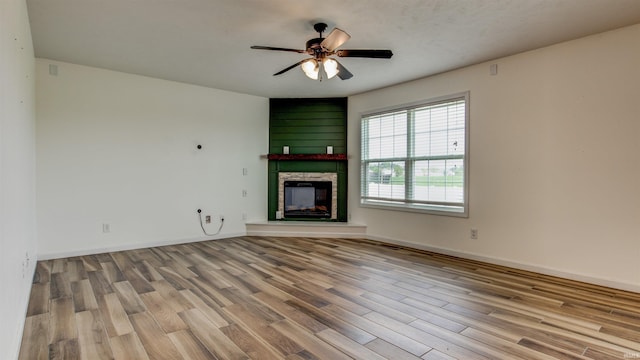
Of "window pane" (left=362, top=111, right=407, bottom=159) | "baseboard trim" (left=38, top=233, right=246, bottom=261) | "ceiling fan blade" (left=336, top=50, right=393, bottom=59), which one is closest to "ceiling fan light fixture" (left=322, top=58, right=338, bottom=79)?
"ceiling fan blade" (left=336, top=50, right=393, bottom=59)

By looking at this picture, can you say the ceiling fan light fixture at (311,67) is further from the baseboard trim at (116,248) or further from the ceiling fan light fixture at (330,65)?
the baseboard trim at (116,248)

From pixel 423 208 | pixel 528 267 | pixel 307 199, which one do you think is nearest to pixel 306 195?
pixel 307 199

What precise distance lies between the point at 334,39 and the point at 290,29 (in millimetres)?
641

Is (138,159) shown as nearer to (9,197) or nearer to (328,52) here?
(9,197)

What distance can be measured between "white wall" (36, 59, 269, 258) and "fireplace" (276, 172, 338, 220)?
374mm

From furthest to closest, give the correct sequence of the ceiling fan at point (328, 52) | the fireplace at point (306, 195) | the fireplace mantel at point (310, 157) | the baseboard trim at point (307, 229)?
the fireplace at point (306, 195) → the fireplace mantel at point (310, 157) → the baseboard trim at point (307, 229) → the ceiling fan at point (328, 52)

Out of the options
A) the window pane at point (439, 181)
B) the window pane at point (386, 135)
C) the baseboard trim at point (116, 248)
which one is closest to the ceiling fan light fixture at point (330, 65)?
the window pane at point (386, 135)

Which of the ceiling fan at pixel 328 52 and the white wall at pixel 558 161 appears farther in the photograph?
the white wall at pixel 558 161

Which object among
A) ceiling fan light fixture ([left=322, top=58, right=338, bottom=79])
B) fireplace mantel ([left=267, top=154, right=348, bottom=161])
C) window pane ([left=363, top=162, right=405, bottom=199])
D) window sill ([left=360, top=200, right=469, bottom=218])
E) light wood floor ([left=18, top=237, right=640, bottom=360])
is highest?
ceiling fan light fixture ([left=322, top=58, right=338, bottom=79])

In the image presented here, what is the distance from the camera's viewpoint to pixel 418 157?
493cm

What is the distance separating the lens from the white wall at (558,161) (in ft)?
10.6

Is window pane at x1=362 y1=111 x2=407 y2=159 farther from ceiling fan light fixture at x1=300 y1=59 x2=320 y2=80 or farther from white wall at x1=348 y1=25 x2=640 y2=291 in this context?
ceiling fan light fixture at x1=300 y1=59 x2=320 y2=80

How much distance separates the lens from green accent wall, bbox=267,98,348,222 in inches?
237

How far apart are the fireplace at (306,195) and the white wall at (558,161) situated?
6.80ft
